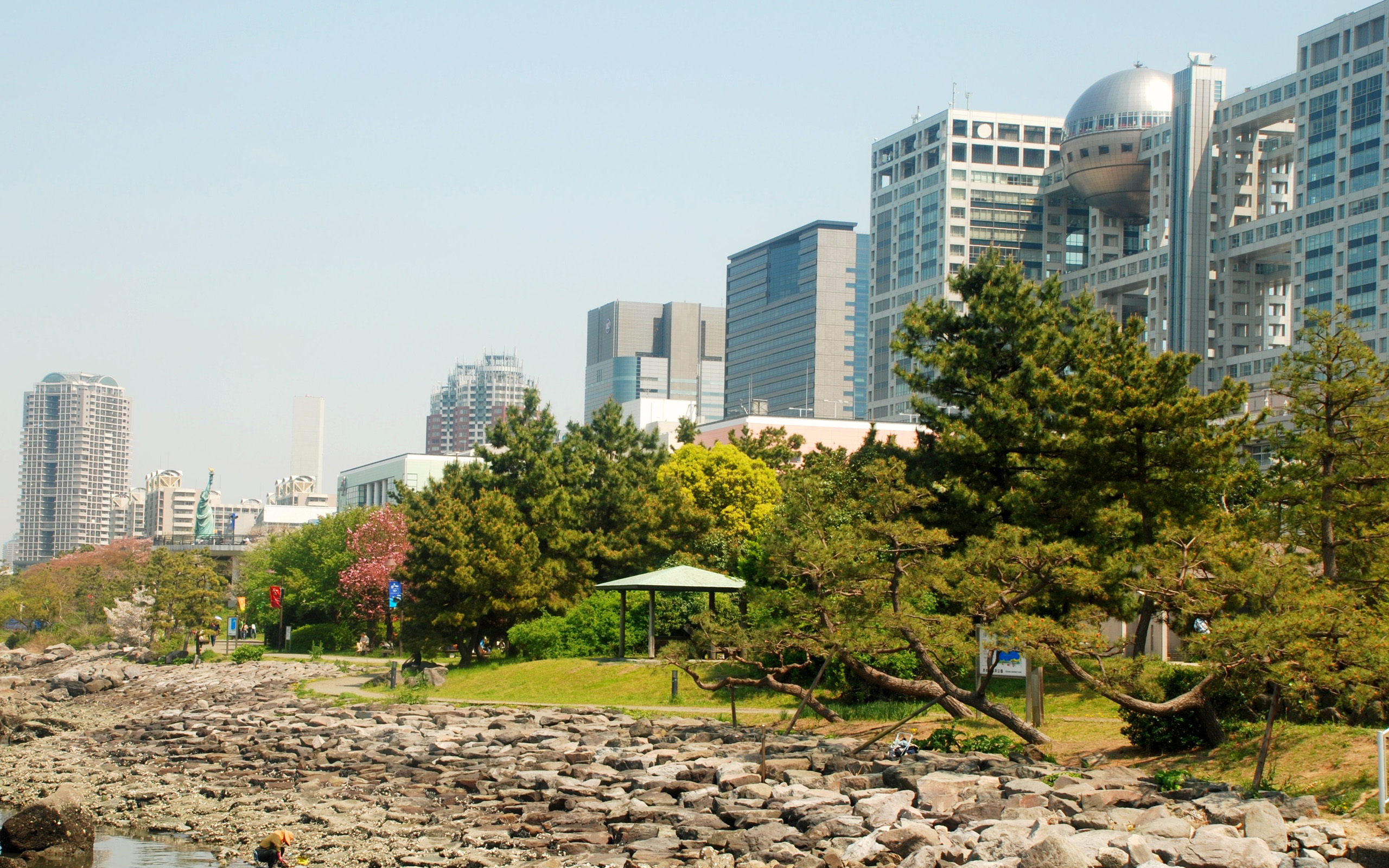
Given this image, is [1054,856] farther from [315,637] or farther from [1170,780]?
[315,637]

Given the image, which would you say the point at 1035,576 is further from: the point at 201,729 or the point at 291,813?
the point at 201,729

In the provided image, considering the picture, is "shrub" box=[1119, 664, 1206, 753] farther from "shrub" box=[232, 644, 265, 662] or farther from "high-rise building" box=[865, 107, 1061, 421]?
"high-rise building" box=[865, 107, 1061, 421]

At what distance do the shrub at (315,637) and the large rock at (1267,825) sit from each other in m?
60.1

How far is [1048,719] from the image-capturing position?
25.1 metres

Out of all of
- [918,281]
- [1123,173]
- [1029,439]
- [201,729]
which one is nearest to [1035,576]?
[1029,439]

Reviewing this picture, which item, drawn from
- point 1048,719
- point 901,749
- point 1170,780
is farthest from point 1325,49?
point 1170,780

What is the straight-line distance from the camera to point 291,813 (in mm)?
23406

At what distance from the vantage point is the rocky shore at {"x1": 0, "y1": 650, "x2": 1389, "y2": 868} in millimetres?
16234

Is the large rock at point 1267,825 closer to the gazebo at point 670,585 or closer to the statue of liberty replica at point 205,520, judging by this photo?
the gazebo at point 670,585

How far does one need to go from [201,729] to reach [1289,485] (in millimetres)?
29561

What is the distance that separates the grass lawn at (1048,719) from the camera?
17.8 m

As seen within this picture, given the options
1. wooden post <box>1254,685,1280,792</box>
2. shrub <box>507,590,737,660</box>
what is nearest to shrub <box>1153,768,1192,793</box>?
wooden post <box>1254,685,1280,792</box>

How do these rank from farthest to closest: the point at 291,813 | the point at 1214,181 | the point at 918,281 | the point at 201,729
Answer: the point at 918,281 < the point at 1214,181 < the point at 201,729 < the point at 291,813

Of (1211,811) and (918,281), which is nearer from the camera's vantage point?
(1211,811)
